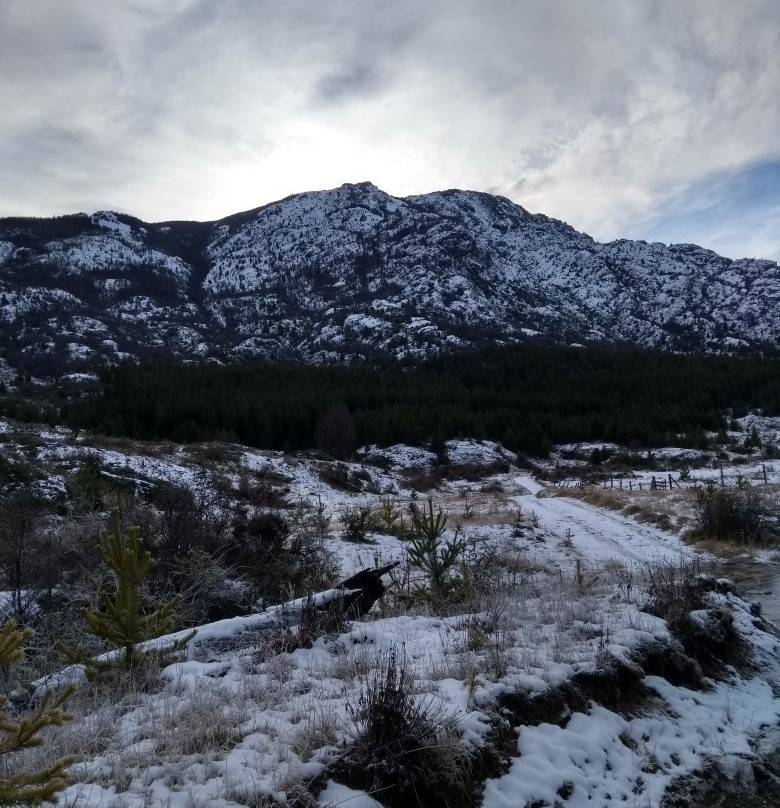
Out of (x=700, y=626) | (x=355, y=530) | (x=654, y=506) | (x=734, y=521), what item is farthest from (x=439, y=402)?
(x=700, y=626)

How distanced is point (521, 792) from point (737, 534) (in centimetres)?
1348

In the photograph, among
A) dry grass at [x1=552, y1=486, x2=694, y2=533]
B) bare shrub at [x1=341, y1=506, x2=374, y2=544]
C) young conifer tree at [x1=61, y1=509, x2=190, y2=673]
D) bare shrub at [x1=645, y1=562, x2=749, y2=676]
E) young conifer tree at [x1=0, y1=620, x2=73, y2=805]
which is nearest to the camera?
young conifer tree at [x1=0, y1=620, x2=73, y2=805]

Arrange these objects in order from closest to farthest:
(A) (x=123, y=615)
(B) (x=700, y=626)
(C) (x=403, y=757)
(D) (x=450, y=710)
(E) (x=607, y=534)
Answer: (C) (x=403, y=757)
(D) (x=450, y=710)
(A) (x=123, y=615)
(B) (x=700, y=626)
(E) (x=607, y=534)

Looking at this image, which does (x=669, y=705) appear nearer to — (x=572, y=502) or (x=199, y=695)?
(x=199, y=695)

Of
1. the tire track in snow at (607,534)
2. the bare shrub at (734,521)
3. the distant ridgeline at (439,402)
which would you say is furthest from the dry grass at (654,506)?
the distant ridgeline at (439,402)

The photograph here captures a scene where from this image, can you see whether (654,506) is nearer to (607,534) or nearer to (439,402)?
(607,534)

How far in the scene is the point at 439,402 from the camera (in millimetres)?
82812

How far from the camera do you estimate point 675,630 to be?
6312mm

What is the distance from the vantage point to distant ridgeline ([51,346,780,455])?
6353 cm

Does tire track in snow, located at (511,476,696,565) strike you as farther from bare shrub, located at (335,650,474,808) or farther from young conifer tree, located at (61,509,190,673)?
young conifer tree, located at (61,509,190,673)

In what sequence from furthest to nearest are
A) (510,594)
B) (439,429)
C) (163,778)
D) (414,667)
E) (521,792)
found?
(439,429)
(510,594)
(414,667)
(521,792)
(163,778)

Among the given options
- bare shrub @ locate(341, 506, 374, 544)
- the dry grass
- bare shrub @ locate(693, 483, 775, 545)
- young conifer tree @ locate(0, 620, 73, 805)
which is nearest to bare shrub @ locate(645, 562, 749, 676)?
young conifer tree @ locate(0, 620, 73, 805)

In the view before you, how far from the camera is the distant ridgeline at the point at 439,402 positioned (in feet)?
208

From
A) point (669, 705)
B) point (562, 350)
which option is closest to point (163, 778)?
point (669, 705)
